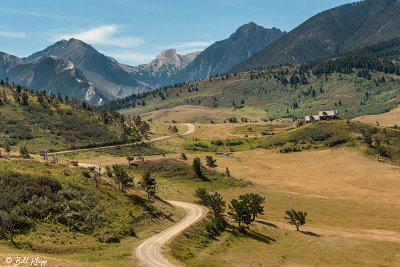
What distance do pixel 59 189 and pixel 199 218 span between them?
1197 inches

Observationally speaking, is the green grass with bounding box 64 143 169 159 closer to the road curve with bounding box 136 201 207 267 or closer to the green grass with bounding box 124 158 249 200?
the green grass with bounding box 124 158 249 200

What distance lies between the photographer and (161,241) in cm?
5781

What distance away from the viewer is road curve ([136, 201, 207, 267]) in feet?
160

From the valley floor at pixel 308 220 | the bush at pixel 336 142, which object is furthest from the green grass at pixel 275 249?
the bush at pixel 336 142

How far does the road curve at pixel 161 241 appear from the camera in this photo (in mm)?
48906

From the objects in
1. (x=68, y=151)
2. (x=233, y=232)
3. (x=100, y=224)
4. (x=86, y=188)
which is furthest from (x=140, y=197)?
(x=68, y=151)

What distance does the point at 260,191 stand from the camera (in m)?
112

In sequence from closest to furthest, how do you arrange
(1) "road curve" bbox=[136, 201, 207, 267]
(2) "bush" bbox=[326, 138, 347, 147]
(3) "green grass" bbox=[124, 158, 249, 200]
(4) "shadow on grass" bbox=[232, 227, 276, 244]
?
(1) "road curve" bbox=[136, 201, 207, 267]
(4) "shadow on grass" bbox=[232, 227, 276, 244]
(3) "green grass" bbox=[124, 158, 249, 200]
(2) "bush" bbox=[326, 138, 347, 147]

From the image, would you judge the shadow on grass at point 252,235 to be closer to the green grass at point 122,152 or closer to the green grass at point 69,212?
the green grass at point 69,212

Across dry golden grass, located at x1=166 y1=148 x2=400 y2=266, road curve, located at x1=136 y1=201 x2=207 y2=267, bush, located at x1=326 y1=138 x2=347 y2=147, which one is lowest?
dry golden grass, located at x1=166 y1=148 x2=400 y2=266

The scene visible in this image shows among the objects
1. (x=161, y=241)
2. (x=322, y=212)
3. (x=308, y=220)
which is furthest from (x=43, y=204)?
(x=322, y=212)

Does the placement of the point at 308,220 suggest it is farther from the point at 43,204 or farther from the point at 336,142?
the point at 336,142

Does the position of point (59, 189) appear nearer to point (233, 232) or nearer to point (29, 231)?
point (29, 231)

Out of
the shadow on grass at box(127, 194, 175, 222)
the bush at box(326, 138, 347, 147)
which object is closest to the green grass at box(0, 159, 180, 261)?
the shadow on grass at box(127, 194, 175, 222)
